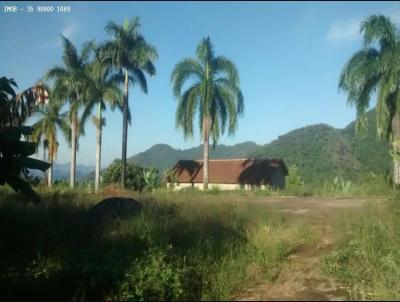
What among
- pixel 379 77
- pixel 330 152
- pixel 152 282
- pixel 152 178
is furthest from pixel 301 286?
pixel 330 152

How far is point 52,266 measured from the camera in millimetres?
7309

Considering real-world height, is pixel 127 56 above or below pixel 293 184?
above

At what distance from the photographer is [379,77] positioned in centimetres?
2391

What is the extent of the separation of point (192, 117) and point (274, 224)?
20.4m

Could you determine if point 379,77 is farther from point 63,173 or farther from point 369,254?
point 63,173

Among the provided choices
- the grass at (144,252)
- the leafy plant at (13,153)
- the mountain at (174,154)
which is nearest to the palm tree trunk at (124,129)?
the grass at (144,252)

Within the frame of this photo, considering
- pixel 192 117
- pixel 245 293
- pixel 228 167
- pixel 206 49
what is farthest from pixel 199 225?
pixel 228 167

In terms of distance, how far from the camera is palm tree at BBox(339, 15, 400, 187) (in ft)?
74.9

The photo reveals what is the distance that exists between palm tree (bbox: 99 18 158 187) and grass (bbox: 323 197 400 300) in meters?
21.0

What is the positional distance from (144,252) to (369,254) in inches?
143

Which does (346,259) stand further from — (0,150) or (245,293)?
(0,150)

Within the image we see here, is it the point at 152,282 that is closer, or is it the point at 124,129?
the point at 152,282

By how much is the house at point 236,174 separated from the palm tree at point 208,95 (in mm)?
6765

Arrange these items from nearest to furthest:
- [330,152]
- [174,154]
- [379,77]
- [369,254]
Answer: [369,254], [379,77], [330,152], [174,154]
